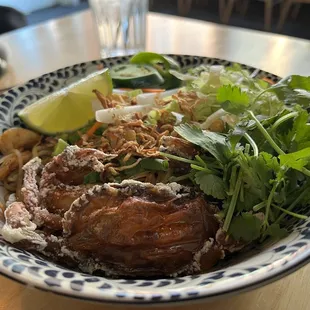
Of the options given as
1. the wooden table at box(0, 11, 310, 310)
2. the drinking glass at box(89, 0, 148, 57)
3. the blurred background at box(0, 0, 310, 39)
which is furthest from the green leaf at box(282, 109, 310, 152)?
the blurred background at box(0, 0, 310, 39)

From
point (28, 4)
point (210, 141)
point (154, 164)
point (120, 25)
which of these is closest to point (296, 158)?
point (210, 141)

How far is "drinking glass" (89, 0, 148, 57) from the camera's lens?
211 centimetres

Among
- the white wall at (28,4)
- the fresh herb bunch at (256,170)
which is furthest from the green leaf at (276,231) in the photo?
the white wall at (28,4)

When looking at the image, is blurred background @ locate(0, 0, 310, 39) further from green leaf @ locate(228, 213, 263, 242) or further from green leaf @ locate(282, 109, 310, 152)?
green leaf @ locate(228, 213, 263, 242)

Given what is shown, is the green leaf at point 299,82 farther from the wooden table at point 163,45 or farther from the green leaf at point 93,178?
the wooden table at point 163,45

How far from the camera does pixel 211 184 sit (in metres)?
0.87

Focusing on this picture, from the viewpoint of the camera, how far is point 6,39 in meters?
2.30

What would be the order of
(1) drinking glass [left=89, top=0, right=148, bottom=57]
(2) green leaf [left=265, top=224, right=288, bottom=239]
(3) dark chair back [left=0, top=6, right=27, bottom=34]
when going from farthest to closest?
1. (3) dark chair back [left=0, top=6, right=27, bottom=34]
2. (1) drinking glass [left=89, top=0, right=148, bottom=57]
3. (2) green leaf [left=265, top=224, right=288, bottom=239]

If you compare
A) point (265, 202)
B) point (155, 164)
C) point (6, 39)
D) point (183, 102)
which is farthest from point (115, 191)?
point (6, 39)

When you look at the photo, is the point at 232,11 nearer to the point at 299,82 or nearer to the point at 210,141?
the point at 299,82

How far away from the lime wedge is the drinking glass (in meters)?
0.91

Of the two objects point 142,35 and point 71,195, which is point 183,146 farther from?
point 142,35

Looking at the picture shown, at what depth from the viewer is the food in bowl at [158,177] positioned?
84 centimetres

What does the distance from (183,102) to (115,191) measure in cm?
42
